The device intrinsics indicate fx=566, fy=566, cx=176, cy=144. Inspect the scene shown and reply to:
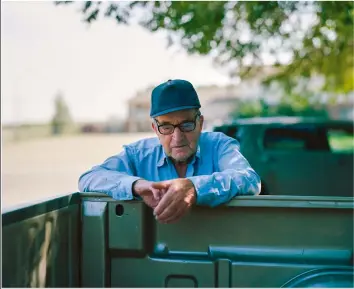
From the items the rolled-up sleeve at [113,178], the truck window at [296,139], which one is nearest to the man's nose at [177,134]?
the rolled-up sleeve at [113,178]

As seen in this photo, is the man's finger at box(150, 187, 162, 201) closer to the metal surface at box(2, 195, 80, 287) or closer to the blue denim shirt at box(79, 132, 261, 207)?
the blue denim shirt at box(79, 132, 261, 207)

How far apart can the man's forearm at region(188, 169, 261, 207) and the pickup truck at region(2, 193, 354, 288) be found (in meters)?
0.04

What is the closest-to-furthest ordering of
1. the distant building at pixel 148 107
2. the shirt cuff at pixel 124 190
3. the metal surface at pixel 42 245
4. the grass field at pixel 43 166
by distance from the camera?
the metal surface at pixel 42 245 → the shirt cuff at pixel 124 190 → the distant building at pixel 148 107 → the grass field at pixel 43 166

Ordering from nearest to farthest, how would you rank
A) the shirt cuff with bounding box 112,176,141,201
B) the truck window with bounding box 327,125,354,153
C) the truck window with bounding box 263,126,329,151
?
1. the shirt cuff with bounding box 112,176,141,201
2. the truck window with bounding box 263,126,329,151
3. the truck window with bounding box 327,125,354,153

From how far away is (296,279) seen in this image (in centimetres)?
232

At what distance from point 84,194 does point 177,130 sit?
1.87ft

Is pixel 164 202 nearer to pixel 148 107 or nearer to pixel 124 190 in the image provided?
pixel 124 190

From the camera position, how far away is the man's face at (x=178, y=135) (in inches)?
110

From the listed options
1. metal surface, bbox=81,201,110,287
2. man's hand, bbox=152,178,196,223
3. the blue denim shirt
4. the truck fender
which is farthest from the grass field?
the truck fender

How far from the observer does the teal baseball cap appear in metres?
2.79

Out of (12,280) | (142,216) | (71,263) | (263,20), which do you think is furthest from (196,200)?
(263,20)

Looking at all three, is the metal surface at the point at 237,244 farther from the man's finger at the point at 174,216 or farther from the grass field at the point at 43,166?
the grass field at the point at 43,166

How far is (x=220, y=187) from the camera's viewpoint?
234 centimetres

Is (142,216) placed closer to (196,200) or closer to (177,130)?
(196,200)
